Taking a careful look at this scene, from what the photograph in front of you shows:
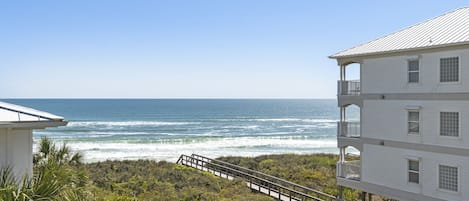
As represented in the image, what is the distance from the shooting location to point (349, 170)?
74.2ft

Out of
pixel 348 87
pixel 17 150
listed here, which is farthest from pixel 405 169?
pixel 17 150

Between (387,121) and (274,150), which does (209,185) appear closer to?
(387,121)

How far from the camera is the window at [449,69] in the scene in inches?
687

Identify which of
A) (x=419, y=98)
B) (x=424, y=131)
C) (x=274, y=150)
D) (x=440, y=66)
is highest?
(x=440, y=66)

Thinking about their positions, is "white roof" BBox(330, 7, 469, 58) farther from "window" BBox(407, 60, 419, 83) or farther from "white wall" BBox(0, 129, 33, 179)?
"white wall" BBox(0, 129, 33, 179)

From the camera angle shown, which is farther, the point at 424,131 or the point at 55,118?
the point at 424,131

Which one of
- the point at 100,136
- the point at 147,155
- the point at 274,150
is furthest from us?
the point at 100,136

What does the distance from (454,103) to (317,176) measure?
1541cm

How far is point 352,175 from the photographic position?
2253 centimetres

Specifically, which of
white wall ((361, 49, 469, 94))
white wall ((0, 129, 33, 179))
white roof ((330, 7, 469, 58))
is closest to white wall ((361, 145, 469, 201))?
white wall ((361, 49, 469, 94))

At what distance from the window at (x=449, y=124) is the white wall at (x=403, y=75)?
3.00 ft

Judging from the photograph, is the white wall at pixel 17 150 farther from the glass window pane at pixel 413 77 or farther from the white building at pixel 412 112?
the glass window pane at pixel 413 77

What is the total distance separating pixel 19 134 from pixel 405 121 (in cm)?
1524

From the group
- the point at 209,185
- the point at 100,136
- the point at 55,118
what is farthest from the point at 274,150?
the point at 55,118
